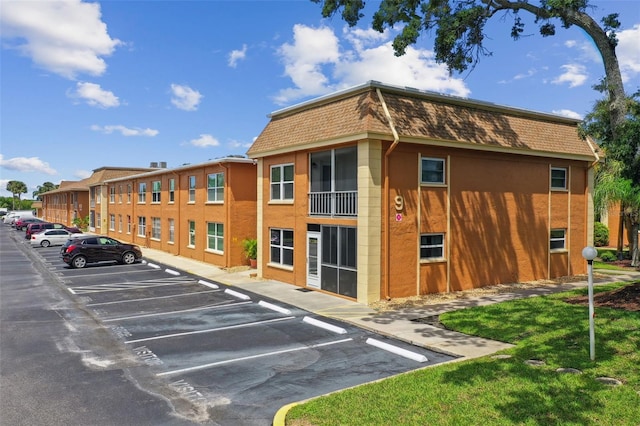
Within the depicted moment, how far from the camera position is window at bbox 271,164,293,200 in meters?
19.9

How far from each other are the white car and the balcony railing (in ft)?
109

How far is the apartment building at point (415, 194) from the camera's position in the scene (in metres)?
15.9

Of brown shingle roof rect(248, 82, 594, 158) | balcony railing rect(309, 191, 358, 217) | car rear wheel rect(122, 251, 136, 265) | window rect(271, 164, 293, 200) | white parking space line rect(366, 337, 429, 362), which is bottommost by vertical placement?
white parking space line rect(366, 337, 429, 362)

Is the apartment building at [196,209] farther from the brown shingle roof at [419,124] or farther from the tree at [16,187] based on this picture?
the tree at [16,187]

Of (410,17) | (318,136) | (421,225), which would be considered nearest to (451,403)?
(421,225)

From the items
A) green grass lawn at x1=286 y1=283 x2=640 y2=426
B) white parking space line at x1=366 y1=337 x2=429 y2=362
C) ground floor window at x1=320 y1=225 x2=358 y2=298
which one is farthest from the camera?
ground floor window at x1=320 y1=225 x2=358 y2=298

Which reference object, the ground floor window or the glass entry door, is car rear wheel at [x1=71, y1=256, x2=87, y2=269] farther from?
the ground floor window

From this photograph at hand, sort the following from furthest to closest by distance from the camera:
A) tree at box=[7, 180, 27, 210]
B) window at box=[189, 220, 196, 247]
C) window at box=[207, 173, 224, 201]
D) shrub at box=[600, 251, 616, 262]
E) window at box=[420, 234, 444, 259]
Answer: tree at box=[7, 180, 27, 210] → window at box=[189, 220, 196, 247] → shrub at box=[600, 251, 616, 262] → window at box=[207, 173, 224, 201] → window at box=[420, 234, 444, 259]

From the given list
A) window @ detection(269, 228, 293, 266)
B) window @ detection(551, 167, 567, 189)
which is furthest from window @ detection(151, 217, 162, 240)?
window @ detection(551, 167, 567, 189)

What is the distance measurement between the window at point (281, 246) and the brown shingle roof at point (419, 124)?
358 cm

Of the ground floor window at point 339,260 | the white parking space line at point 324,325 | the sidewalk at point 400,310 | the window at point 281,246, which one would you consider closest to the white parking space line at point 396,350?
the sidewalk at point 400,310

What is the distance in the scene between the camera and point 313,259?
18.5 meters

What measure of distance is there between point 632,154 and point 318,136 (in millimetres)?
9725

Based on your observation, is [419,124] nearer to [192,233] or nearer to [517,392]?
[517,392]
